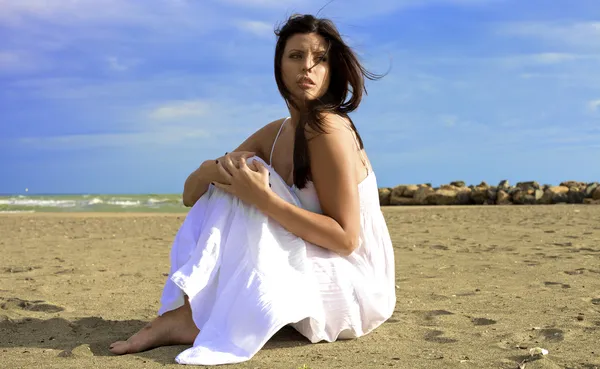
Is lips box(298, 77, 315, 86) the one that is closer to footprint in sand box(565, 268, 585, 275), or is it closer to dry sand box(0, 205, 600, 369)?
dry sand box(0, 205, 600, 369)

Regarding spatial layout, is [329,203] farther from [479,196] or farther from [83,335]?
[479,196]

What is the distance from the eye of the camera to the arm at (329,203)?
2852 mm

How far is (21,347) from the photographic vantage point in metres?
3.10

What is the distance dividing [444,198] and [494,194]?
5.10ft

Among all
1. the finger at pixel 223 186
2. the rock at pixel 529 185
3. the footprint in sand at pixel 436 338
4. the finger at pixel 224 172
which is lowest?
the footprint in sand at pixel 436 338

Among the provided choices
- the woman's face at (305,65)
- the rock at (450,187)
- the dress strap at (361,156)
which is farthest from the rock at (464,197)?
the woman's face at (305,65)

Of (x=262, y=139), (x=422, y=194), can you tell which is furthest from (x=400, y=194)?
(x=262, y=139)

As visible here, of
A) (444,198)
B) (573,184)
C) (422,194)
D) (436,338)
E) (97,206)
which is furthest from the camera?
(97,206)

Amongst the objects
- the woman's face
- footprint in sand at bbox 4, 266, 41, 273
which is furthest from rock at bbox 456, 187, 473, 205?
the woman's face

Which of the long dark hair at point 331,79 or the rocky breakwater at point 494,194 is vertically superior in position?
the long dark hair at point 331,79

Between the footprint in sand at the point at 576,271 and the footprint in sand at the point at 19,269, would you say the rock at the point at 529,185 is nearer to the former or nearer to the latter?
the footprint in sand at the point at 576,271

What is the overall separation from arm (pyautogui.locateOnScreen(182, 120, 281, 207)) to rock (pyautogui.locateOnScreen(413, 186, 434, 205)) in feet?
55.1

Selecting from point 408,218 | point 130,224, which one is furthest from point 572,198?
point 130,224

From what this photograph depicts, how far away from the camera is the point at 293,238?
9.59ft
